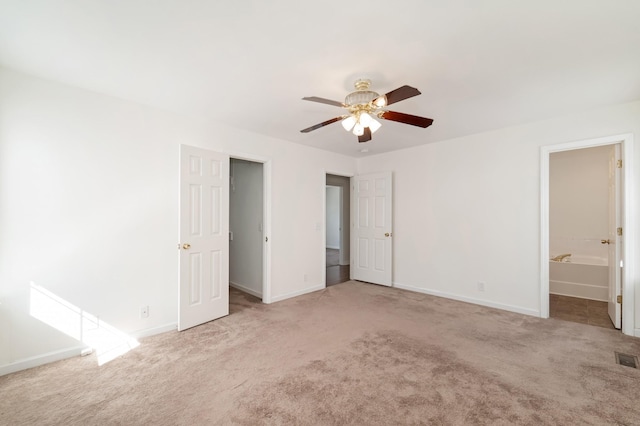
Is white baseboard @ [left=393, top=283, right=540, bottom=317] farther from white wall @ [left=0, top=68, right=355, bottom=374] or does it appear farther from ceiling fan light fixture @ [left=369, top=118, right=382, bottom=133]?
white wall @ [left=0, top=68, right=355, bottom=374]

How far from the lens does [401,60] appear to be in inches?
81.2

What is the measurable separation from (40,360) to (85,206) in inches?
54.7

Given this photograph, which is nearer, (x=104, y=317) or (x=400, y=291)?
(x=104, y=317)

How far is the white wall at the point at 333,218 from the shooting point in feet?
33.1

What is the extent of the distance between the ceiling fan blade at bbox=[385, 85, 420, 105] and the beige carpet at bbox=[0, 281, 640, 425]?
2171mm

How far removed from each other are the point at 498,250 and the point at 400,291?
1632 millimetres

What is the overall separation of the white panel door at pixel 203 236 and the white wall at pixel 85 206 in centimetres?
16

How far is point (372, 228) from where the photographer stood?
5.17 metres

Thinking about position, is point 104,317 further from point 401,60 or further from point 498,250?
point 498,250

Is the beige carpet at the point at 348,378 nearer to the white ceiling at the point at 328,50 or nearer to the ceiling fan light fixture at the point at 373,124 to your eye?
the ceiling fan light fixture at the point at 373,124

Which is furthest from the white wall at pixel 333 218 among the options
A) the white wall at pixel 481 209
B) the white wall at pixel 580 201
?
the white wall at pixel 580 201

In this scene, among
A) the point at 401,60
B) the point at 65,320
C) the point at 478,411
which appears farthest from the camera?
the point at 65,320

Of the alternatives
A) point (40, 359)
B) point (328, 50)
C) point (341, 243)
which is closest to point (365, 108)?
point (328, 50)

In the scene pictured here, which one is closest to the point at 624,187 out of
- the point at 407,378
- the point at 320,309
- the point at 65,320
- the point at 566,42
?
the point at 566,42
